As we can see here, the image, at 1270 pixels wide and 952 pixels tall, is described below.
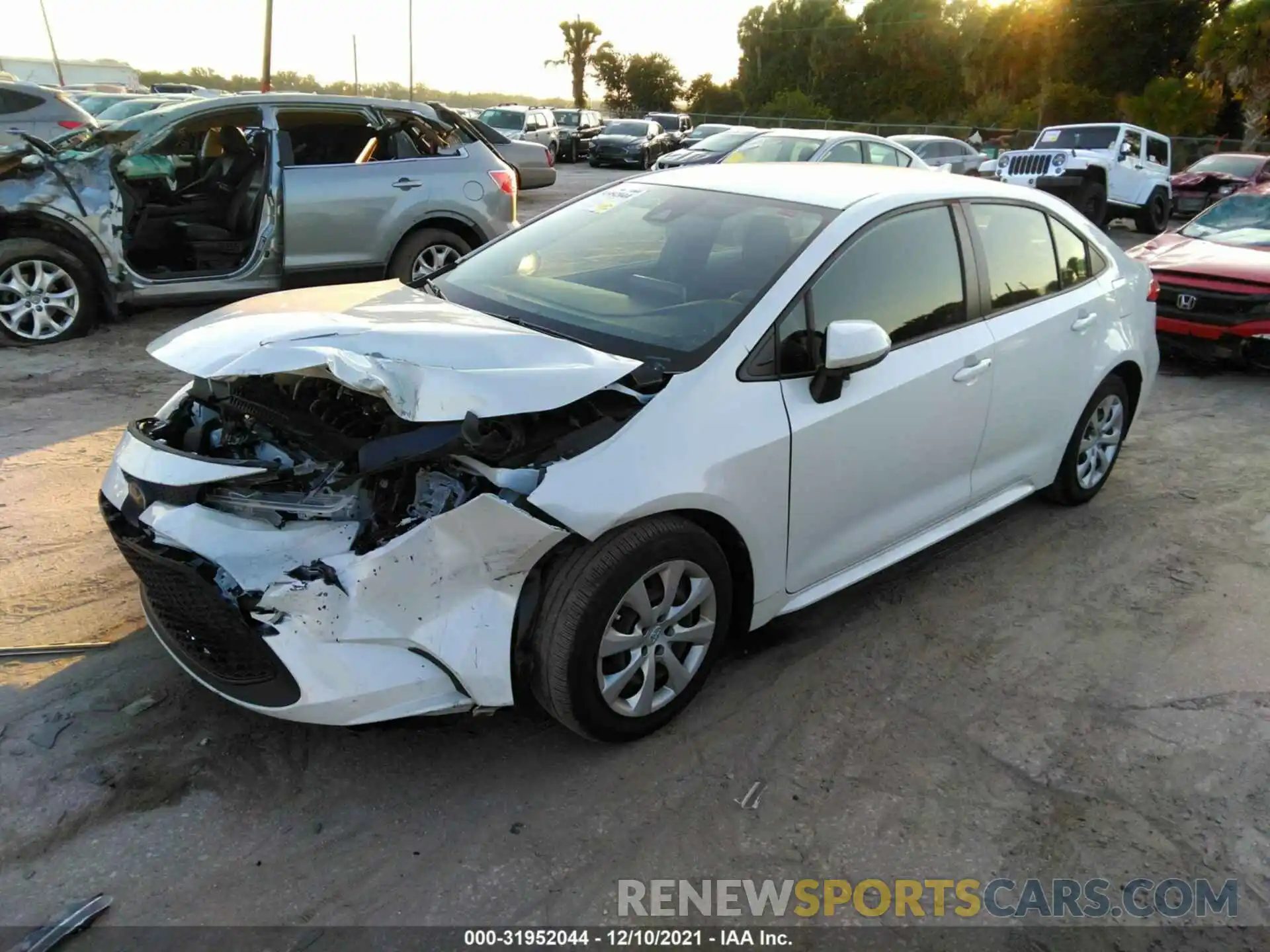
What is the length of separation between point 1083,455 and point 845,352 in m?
2.36

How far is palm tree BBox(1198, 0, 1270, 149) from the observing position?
25328 millimetres

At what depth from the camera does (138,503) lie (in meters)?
2.87

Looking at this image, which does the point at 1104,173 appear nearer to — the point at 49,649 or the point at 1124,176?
the point at 1124,176

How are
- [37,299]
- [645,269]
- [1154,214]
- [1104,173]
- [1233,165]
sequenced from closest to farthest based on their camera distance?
[645,269] < [37,299] < [1104,173] < [1154,214] < [1233,165]

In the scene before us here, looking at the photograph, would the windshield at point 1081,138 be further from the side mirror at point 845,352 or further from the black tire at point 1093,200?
the side mirror at point 845,352

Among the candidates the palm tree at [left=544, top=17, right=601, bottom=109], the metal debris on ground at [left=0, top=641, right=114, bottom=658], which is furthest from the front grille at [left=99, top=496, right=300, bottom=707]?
the palm tree at [left=544, top=17, right=601, bottom=109]

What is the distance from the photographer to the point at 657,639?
9.56 feet

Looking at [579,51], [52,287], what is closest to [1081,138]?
[52,287]

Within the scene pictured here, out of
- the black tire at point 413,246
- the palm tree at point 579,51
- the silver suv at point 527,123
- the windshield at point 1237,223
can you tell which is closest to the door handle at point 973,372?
the black tire at point 413,246

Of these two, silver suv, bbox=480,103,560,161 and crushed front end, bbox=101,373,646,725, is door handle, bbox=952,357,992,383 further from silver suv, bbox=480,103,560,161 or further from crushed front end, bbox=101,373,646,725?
silver suv, bbox=480,103,560,161

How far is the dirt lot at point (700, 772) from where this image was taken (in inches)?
97.7

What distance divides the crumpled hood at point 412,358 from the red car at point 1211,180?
19.9 metres

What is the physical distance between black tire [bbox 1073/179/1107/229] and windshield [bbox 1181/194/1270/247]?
7342mm

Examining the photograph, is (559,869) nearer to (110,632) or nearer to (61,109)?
(110,632)
